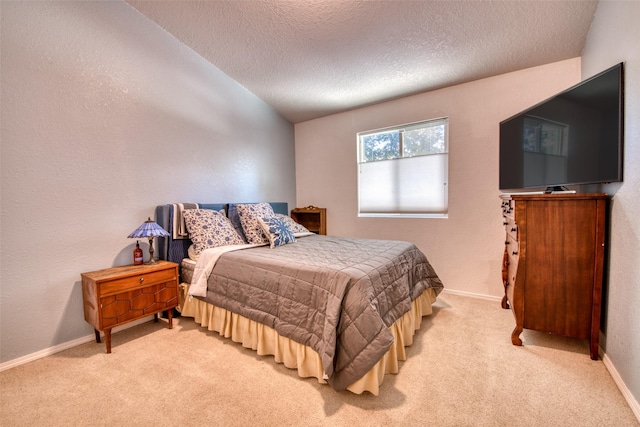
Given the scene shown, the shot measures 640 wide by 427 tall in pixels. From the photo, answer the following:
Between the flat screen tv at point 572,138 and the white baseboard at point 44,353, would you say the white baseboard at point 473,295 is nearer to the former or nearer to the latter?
the flat screen tv at point 572,138

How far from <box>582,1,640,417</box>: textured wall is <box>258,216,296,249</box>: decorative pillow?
2.35 m

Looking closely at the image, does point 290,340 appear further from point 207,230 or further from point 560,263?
point 560,263

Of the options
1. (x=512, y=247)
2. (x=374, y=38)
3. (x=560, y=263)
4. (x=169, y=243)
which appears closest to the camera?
(x=560, y=263)

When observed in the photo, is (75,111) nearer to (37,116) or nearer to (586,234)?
(37,116)

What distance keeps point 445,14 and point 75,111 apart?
294 centimetres

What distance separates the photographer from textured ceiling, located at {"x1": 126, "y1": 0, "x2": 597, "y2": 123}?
1.95 m

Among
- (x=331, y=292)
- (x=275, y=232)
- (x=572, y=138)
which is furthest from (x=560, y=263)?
(x=275, y=232)

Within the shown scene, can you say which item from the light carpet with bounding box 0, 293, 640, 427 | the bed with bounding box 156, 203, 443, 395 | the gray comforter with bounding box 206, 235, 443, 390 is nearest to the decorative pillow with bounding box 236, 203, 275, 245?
the bed with bounding box 156, 203, 443, 395

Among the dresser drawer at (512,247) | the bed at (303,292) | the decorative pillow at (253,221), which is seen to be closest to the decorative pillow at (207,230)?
the bed at (303,292)

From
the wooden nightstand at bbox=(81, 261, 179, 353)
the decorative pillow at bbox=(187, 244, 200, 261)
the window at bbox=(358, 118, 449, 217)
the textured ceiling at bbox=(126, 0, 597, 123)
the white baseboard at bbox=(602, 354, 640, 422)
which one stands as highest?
the textured ceiling at bbox=(126, 0, 597, 123)

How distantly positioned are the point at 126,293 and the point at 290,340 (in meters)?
1.32

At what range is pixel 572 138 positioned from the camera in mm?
1784

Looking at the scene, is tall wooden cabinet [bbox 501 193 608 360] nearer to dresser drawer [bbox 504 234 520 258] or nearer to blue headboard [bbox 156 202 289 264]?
dresser drawer [bbox 504 234 520 258]

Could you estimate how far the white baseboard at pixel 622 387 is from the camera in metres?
1.25
